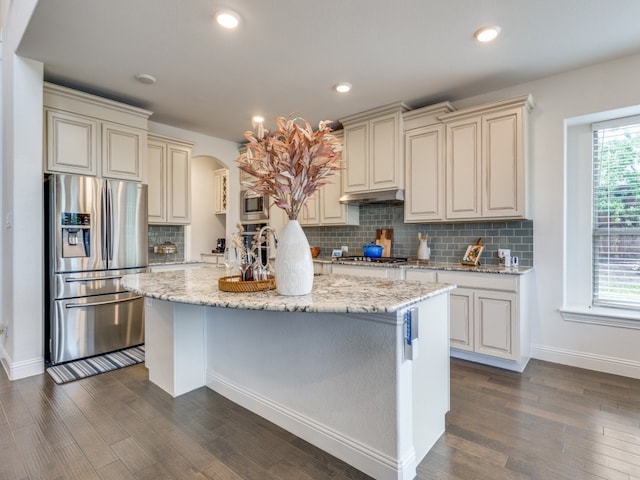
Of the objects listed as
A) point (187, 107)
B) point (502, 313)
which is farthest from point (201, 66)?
point (502, 313)

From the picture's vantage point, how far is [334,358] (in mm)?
1751

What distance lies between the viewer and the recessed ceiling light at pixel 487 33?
2359 mm

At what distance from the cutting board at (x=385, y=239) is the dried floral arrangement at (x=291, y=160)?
267 centimetres

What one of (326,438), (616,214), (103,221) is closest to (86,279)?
(103,221)

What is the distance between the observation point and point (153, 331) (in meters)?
2.62

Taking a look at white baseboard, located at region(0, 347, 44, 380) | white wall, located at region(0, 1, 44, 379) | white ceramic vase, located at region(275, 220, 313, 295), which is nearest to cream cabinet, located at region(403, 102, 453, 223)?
white ceramic vase, located at region(275, 220, 313, 295)

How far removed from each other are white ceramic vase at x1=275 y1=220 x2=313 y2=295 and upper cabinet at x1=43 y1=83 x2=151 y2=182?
2770mm

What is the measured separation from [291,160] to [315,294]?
0.64 m

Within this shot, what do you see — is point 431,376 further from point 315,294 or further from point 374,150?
point 374,150

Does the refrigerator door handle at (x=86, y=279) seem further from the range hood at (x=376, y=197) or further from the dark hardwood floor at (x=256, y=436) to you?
the range hood at (x=376, y=197)

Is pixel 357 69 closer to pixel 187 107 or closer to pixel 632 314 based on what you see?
pixel 187 107

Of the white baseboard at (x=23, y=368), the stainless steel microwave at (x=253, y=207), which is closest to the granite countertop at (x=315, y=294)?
the white baseboard at (x=23, y=368)

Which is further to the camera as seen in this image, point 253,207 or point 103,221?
point 253,207

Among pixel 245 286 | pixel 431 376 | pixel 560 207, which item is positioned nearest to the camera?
pixel 245 286
